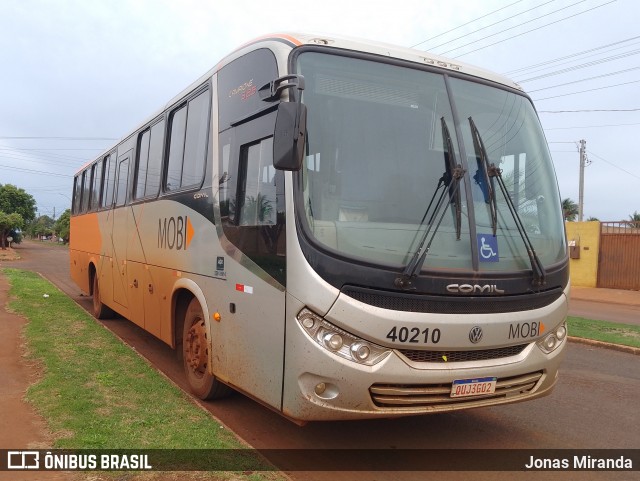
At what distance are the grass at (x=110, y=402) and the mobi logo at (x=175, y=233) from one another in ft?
4.88

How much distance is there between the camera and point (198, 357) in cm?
562

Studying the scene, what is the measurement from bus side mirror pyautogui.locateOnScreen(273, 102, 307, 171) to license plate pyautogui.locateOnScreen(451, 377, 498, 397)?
191 centimetres

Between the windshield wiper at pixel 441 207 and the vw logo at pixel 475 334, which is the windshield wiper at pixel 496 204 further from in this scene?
the vw logo at pixel 475 334

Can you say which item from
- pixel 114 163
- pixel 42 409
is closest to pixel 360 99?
pixel 42 409

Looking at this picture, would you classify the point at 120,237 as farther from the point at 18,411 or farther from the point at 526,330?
the point at 526,330

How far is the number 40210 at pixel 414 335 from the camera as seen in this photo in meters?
3.77

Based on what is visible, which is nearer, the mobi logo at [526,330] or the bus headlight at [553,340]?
the mobi logo at [526,330]

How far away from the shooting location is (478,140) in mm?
4461

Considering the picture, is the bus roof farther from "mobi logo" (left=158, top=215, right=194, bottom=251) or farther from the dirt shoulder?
the dirt shoulder

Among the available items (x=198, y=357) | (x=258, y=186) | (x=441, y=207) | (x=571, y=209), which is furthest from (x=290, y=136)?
(x=571, y=209)

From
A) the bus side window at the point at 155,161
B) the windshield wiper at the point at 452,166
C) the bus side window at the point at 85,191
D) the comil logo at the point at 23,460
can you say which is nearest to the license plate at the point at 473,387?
the windshield wiper at the point at 452,166

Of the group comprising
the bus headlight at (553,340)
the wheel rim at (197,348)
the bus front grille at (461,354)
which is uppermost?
the bus headlight at (553,340)

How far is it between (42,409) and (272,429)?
2089 millimetres

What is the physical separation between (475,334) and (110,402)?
3484 millimetres
